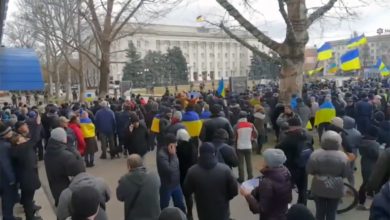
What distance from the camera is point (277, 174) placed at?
4.61m

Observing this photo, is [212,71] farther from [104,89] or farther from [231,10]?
[231,10]

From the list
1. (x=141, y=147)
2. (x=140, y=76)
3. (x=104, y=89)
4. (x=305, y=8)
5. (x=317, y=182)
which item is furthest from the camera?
(x=140, y=76)

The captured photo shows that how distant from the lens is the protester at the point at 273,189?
15.0ft

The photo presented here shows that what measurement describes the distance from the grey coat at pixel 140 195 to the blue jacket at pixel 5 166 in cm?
248

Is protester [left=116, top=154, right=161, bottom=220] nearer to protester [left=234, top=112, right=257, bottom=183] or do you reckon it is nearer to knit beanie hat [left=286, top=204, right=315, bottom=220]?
knit beanie hat [left=286, top=204, right=315, bottom=220]

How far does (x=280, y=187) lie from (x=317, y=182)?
1213mm

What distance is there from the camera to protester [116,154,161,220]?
15.6 feet

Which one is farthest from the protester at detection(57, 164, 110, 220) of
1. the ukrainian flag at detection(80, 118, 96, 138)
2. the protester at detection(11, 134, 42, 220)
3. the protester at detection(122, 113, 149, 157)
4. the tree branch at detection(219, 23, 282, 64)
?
the tree branch at detection(219, 23, 282, 64)

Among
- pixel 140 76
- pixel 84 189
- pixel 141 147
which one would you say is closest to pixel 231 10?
pixel 141 147

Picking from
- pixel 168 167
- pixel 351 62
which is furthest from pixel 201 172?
pixel 351 62

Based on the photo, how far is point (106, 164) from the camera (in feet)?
37.4

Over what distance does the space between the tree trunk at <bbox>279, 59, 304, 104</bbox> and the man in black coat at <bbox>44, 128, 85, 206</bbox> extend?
8.31m

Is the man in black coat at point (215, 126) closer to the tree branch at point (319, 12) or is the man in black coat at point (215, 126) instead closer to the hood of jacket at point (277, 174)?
the hood of jacket at point (277, 174)

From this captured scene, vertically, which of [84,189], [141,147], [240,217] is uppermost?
[84,189]
